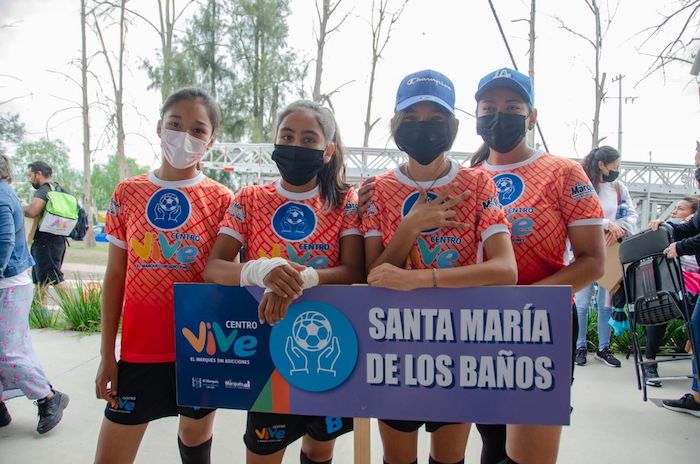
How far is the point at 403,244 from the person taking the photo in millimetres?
1420

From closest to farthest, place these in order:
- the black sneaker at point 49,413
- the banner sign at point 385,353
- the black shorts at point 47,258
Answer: the banner sign at point 385,353 → the black sneaker at point 49,413 → the black shorts at point 47,258

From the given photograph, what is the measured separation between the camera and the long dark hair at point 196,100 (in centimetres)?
176

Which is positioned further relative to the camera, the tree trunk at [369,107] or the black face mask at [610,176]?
the tree trunk at [369,107]

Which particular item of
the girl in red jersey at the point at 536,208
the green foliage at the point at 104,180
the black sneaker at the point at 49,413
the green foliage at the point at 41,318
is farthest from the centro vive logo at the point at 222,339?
the green foliage at the point at 104,180

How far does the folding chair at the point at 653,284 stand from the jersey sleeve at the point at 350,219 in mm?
2650

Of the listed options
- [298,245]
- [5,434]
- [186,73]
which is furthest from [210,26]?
[298,245]

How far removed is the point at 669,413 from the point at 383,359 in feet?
9.98

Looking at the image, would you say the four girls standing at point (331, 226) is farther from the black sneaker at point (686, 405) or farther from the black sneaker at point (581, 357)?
the black sneaker at point (581, 357)

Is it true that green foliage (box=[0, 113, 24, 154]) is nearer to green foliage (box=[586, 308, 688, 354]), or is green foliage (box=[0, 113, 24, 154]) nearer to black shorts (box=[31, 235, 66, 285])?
black shorts (box=[31, 235, 66, 285])

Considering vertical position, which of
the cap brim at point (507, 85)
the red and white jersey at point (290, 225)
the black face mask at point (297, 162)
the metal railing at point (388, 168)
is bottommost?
the red and white jersey at point (290, 225)

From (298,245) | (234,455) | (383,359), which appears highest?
(298,245)

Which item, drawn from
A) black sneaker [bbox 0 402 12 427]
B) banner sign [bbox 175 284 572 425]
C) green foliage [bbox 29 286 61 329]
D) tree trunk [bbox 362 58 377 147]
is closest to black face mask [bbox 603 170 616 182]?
banner sign [bbox 175 284 572 425]

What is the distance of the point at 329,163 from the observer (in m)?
1.73

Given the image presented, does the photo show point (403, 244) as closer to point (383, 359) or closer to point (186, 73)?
point (383, 359)
